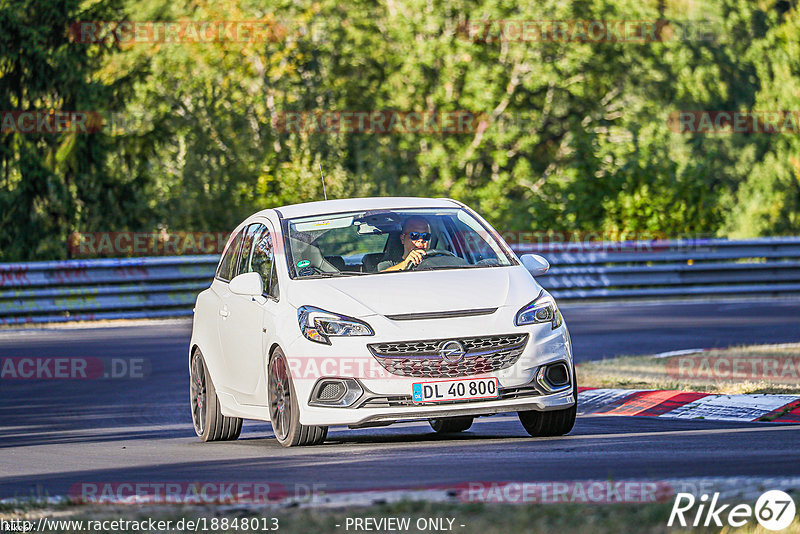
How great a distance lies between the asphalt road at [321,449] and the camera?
26.8ft

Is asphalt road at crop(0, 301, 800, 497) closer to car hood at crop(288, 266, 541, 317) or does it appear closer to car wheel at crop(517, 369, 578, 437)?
car wheel at crop(517, 369, 578, 437)

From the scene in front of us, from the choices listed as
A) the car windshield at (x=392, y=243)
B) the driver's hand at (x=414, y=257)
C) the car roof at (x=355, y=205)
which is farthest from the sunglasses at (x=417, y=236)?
the car roof at (x=355, y=205)

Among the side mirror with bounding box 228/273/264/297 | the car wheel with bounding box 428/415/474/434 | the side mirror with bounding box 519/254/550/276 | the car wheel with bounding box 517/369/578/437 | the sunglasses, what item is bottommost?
the car wheel with bounding box 428/415/474/434

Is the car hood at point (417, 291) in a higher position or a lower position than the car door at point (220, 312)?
higher

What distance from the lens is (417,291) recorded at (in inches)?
384

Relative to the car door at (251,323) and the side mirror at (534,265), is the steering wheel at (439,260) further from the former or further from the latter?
the car door at (251,323)

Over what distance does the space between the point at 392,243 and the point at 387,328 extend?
4.85ft

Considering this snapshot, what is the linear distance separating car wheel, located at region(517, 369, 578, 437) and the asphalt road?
0.10m

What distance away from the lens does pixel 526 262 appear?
10.6 meters

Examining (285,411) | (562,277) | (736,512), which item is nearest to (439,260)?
(285,411)

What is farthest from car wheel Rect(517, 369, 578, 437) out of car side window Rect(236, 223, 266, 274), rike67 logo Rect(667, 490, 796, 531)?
rike67 logo Rect(667, 490, 796, 531)

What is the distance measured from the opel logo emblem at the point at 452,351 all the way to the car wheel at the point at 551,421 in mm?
898

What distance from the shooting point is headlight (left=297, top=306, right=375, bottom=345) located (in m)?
9.48

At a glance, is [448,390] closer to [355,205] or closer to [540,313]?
[540,313]
